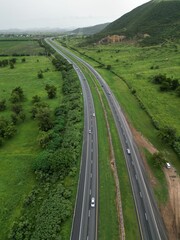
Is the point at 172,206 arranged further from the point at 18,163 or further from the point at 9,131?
the point at 9,131

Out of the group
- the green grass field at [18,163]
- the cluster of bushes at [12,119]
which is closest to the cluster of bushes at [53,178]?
the green grass field at [18,163]

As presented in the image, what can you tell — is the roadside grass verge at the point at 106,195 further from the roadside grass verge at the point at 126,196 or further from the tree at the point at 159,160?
the tree at the point at 159,160

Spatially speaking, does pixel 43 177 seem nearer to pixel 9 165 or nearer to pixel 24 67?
pixel 9 165

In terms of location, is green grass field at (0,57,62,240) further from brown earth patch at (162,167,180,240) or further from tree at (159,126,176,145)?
tree at (159,126,176,145)

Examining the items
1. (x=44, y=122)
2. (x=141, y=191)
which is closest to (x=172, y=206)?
(x=141, y=191)

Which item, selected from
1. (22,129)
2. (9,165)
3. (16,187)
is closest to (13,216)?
(16,187)
